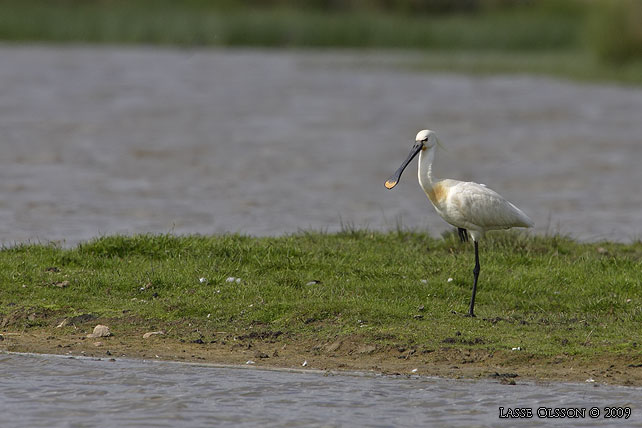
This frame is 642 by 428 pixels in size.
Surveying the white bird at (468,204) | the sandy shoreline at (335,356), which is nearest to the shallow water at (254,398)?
the sandy shoreline at (335,356)

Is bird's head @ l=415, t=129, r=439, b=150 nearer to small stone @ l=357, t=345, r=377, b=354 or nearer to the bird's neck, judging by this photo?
the bird's neck

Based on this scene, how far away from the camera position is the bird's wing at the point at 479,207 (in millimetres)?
8805

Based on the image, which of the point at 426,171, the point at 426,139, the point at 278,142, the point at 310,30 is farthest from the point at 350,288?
the point at 310,30

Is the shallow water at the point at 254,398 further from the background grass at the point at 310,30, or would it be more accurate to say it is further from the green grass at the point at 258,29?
the green grass at the point at 258,29

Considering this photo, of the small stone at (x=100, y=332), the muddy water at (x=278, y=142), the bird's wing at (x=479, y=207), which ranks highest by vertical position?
the bird's wing at (x=479, y=207)

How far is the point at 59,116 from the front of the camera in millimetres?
26438

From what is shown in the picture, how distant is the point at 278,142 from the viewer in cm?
2322

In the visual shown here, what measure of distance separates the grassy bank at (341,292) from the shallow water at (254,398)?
23.7 inches

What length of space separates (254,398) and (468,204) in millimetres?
2500

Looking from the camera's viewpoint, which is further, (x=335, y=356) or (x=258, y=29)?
(x=258, y=29)

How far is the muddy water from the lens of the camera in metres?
14.5

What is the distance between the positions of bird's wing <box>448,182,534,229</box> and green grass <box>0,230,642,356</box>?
2.22 feet

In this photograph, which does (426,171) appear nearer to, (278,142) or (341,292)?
(341,292)

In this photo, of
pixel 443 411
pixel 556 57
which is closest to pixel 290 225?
pixel 443 411
